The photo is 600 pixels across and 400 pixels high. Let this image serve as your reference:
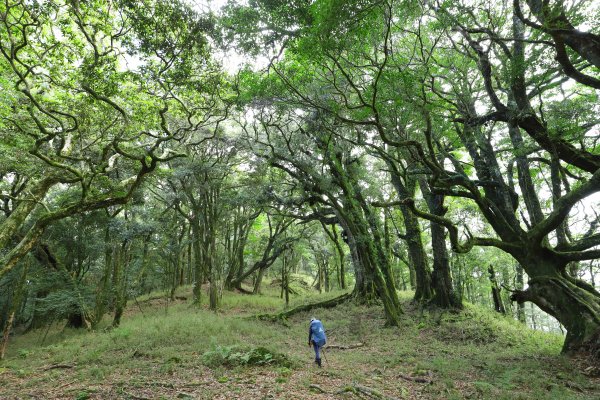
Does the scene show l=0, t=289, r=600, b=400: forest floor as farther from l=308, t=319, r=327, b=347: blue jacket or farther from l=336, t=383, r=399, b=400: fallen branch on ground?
l=308, t=319, r=327, b=347: blue jacket

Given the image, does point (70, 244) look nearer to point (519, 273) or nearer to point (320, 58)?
point (320, 58)

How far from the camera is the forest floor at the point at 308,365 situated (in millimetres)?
6361

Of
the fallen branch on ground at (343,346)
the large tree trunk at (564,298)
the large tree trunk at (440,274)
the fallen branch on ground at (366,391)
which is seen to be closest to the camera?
the fallen branch on ground at (366,391)

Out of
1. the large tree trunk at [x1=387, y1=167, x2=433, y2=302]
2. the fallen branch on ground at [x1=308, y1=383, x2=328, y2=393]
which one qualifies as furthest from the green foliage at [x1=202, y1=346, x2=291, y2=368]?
the large tree trunk at [x1=387, y1=167, x2=433, y2=302]

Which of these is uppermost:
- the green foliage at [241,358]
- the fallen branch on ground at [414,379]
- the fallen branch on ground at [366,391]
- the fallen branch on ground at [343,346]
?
the green foliage at [241,358]

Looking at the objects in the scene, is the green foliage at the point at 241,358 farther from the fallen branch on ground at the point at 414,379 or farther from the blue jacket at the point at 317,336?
the fallen branch on ground at the point at 414,379

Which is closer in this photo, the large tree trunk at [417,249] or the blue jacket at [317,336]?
the blue jacket at [317,336]

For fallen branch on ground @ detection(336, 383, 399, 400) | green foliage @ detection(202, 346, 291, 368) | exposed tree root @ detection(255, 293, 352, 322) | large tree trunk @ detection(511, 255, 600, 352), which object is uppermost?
large tree trunk @ detection(511, 255, 600, 352)

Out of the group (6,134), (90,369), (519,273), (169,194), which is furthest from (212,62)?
(519,273)

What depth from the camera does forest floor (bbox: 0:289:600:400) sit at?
636 centimetres

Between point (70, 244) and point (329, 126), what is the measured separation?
15.8 metres

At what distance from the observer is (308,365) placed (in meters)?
8.49

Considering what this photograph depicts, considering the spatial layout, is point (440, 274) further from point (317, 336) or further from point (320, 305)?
point (317, 336)

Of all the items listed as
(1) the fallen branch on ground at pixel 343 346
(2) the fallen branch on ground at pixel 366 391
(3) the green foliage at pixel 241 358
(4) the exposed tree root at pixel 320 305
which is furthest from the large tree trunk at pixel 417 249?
(2) the fallen branch on ground at pixel 366 391
